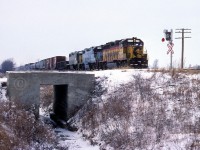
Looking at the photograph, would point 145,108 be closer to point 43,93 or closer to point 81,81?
point 81,81

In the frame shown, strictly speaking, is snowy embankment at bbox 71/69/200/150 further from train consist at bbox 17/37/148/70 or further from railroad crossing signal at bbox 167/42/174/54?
train consist at bbox 17/37/148/70

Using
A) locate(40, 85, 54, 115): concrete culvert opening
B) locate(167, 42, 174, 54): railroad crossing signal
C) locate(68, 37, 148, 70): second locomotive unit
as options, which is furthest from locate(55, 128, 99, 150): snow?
locate(68, 37, 148, 70): second locomotive unit

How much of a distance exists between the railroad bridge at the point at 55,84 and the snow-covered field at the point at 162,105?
83 centimetres

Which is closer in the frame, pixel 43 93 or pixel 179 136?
pixel 179 136

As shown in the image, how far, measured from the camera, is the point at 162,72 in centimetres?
1867

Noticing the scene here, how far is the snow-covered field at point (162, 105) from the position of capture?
12414mm

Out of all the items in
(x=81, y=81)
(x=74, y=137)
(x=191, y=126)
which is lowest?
(x=74, y=137)

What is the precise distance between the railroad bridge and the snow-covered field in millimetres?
831

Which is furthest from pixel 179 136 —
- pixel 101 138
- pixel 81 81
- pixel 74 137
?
pixel 81 81

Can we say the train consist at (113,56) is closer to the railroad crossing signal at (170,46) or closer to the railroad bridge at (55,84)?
the railroad crossing signal at (170,46)

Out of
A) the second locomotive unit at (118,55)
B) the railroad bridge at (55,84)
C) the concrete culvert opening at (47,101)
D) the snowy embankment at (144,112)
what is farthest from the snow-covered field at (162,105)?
the second locomotive unit at (118,55)

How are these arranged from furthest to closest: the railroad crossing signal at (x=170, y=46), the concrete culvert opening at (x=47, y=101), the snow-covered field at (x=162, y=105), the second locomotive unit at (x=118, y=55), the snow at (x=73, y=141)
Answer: the second locomotive unit at (x=118, y=55)
the concrete culvert opening at (x=47, y=101)
the railroad crossing signal at (x=170, y=46)
the snow at (x=73, y=141)
the snow-covered field at (x=162, y=105)

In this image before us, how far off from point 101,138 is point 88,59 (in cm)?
2306

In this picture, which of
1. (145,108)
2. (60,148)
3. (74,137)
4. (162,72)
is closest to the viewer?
(60,148)
